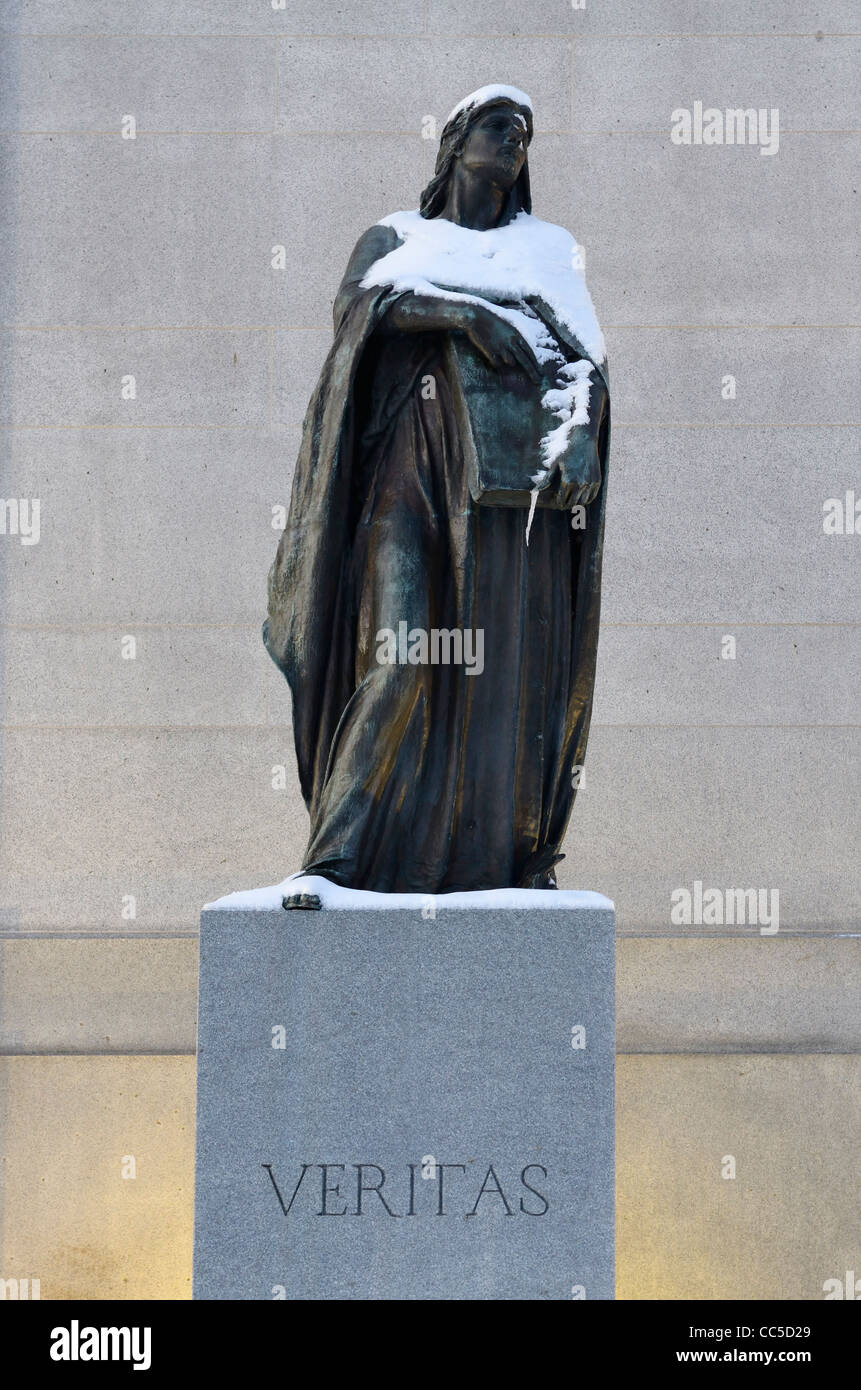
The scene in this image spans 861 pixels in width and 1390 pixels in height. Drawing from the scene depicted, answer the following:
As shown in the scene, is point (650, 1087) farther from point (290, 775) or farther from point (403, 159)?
point (403, 159)

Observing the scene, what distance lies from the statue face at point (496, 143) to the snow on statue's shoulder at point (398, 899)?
2.28 m

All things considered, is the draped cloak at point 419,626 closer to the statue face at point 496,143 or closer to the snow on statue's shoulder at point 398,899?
the snow on statue's shoulder at point 398,899

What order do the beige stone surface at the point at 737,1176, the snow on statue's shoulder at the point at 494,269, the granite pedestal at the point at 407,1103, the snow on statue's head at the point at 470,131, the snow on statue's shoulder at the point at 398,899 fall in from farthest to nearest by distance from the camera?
the beige stone surface at the point at 737,1176 < the snow on statue's head at the point at 470,131 < the snow on statue's shoulder at the point at 494,269 < the snow on statue's shoulder at the point at 398,899 < the granite pedestal at the point at 407,1103

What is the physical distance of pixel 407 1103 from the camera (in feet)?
15.6

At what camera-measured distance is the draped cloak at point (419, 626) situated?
5219mm

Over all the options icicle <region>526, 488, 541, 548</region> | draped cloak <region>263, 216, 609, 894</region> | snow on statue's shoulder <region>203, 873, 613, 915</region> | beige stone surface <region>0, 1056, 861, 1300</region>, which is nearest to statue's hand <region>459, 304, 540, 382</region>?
draped cloak <region>263, 216, 609, 894</region>

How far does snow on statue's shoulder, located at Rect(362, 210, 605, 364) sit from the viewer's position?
535 centimetres

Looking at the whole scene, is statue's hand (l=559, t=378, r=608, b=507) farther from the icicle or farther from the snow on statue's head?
the snow on statue's head

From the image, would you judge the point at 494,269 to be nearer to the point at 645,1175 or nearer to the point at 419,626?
the point at 419,626

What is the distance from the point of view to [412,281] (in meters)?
5.32

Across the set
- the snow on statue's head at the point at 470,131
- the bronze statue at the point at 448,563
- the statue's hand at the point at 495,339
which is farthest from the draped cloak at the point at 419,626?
the snow on statue's head at the point at 470,131

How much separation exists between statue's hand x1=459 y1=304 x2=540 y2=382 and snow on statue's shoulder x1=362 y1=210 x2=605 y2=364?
42 mm

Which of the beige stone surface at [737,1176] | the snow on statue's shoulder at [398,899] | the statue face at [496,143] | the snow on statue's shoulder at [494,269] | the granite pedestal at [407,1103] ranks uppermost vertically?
the statue face at [496,143]

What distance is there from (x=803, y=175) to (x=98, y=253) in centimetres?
345
